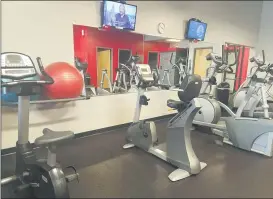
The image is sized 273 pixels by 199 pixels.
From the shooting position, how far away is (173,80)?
389cm

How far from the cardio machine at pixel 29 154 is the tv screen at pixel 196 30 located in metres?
2.84

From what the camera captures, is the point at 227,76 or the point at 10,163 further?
the point at 227,76

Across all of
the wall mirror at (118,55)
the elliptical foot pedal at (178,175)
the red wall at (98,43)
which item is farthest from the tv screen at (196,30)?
the elliptical foot pedal at (178,175)

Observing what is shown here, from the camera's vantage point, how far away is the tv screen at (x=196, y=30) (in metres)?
Result: 3.71

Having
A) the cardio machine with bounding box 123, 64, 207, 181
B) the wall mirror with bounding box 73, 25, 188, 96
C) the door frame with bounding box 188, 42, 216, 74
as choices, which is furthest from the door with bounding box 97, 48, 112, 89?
the door frame with bounding box 188, 42, 216, 74

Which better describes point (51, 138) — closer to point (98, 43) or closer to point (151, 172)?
point (151, 172)

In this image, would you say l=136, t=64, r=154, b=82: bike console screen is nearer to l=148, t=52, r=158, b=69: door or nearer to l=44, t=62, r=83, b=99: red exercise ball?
l=44, t=62, r=83, b=99: red exercise ball

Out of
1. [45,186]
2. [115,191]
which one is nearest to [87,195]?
[115,191]

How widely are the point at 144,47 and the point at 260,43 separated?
2086mm

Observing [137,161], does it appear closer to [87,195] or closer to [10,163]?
[87,195]

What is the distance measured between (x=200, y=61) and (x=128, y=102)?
1.97 m

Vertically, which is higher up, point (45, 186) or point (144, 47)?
point (144, 47)

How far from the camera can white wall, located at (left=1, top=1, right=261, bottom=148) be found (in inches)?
79.1

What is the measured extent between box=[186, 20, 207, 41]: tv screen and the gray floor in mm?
2142
